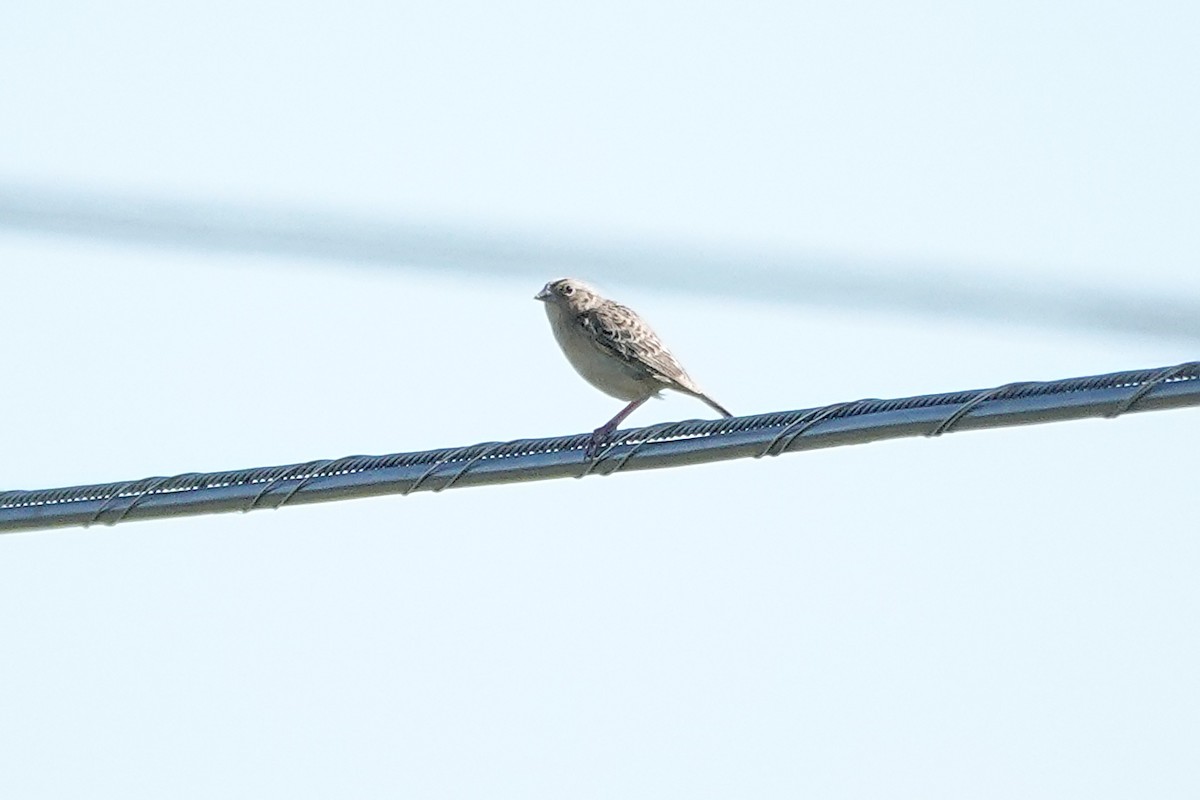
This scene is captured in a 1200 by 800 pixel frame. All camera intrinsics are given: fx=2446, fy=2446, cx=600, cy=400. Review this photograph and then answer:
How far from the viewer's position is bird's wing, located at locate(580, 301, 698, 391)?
15273mm

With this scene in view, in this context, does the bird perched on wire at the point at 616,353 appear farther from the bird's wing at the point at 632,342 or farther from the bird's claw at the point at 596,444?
the bird's claw at the point at 596,444

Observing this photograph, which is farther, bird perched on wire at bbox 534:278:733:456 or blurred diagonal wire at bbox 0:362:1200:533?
bird perched on wire at bbox 534:278:733:456

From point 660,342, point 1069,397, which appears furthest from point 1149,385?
point 660,342

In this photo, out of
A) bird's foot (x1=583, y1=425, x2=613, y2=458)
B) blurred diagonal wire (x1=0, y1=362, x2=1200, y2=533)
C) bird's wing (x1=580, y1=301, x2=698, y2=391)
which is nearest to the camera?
blurred diagonal wire (x1=0, y1=362, x2=1200, y2=533)

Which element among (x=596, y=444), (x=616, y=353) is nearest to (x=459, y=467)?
Result: (x=596, y=444)

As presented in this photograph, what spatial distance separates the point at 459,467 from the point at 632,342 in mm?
5023

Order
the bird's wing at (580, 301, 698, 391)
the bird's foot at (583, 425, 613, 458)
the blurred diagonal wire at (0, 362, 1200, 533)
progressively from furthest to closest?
1. the bird's wing at (580, 301, 698, 391)
2. the bird's foot at (583, 425, 613, 458)
3. the blurred diagonal wire at (0, 362, 1200, 533)

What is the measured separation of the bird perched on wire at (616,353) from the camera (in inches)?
603

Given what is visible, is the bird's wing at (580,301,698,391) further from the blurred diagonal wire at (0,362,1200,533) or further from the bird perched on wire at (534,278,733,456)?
the blurred diagonal wire at (0,362,1200,533)

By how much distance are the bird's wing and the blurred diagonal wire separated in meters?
4.43

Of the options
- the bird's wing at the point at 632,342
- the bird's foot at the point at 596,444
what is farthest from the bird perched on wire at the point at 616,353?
the bird's foot at the point at 596,444

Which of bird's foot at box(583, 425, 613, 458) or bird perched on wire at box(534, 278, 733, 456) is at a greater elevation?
bird perched on wire at box(534, 278, 733, 456)

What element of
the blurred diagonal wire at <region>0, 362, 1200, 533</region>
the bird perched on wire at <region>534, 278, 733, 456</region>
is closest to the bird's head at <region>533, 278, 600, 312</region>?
the bird perched on wire at <region>534, 278, 733, 456</region>

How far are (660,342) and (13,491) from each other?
568cm
